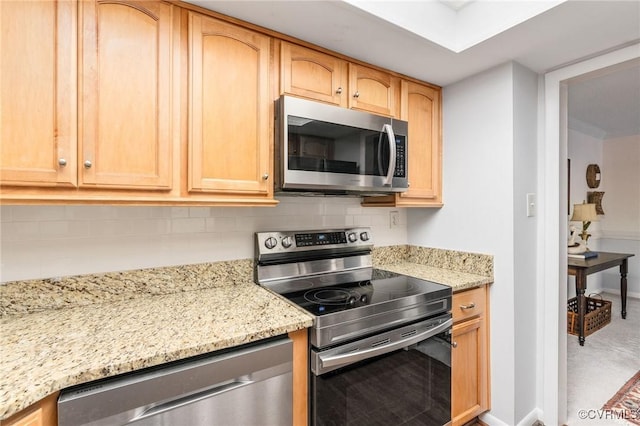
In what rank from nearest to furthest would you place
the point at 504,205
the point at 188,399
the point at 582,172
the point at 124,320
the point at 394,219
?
1. the point at 188,399
2. the point at 124,320
3. the point at 504,205
4. the point at 394,219
5. the point at 582,172

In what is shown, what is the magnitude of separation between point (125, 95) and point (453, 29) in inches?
62.3

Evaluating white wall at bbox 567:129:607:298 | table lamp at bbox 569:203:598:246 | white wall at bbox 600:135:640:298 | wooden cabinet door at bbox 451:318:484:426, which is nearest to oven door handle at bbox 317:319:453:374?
wooden cabinet door at bbox 451:318:484:426

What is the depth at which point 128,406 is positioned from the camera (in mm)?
916

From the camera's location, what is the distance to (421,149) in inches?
82.0

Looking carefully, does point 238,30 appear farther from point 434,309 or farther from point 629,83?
point 629,83

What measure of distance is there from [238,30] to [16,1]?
2.45 feet

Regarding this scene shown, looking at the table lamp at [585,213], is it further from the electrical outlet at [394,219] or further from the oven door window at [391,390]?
the oven door window at [391,390]

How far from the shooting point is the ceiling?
52.4 inches

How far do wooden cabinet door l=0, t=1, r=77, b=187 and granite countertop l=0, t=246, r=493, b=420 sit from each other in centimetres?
50

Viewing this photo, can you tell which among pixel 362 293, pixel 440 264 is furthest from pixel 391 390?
pixel 440 264

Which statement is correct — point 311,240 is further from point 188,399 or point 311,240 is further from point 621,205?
point 621,205

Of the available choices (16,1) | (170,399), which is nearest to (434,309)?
(170,399)

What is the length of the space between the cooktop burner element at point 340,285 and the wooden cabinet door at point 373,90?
0.76m

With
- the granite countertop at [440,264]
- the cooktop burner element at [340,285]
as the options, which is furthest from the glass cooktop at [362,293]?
the granite countertop at [440,264]
